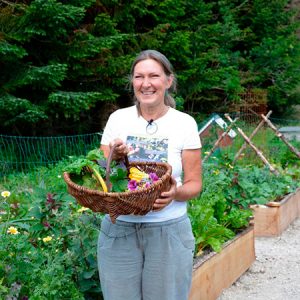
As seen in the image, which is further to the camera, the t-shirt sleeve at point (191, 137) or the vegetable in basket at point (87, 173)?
the t-shirt sleeve at point (191, 137)

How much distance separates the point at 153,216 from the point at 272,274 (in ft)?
10.0

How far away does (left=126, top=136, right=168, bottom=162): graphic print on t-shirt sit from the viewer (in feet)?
8.34

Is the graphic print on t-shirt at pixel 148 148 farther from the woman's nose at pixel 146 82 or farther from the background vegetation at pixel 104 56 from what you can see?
the background vegetation at pixel 104 56

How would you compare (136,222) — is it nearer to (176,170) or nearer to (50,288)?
(176,170)

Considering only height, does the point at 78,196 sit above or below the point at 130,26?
below

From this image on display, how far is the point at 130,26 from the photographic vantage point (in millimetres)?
12422

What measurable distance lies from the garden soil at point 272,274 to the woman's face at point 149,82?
7.98 ft

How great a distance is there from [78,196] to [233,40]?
648 inches

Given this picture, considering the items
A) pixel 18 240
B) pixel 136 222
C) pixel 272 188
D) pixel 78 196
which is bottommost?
pixel 272 188

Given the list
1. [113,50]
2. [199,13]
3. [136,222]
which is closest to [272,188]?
[136,222]

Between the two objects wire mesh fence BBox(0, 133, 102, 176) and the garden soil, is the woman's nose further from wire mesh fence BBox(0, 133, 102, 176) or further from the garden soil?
wire mesh fence BBox(0, 133, 102, 176)

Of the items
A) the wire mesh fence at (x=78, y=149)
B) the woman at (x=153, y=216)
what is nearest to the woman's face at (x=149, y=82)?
the woman at (x=153, y=216)

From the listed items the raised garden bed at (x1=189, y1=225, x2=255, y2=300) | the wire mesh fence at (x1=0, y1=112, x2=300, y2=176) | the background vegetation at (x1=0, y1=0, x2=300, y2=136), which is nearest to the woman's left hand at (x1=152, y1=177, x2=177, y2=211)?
the raised garden bed at (x1=189, y1=225, x2=255, y2=300)

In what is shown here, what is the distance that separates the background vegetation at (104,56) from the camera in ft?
31.0
